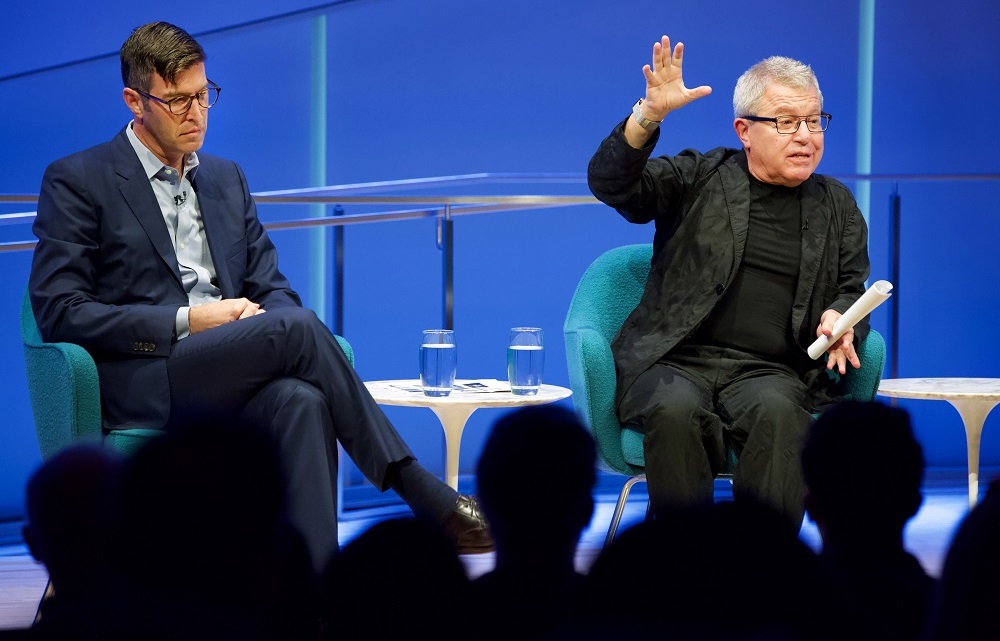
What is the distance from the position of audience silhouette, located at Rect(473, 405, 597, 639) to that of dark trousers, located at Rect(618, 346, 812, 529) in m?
1.22

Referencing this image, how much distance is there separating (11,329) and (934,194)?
353 cm

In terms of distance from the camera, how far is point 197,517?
0.89 m

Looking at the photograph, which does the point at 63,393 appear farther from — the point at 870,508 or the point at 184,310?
the point at 870,508

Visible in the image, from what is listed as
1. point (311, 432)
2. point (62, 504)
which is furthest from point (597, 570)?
point (311, 432)

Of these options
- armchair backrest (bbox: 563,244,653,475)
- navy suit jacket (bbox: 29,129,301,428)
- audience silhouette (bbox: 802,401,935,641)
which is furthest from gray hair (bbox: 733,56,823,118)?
audience silhouette (bbox: 802,401,935,641)

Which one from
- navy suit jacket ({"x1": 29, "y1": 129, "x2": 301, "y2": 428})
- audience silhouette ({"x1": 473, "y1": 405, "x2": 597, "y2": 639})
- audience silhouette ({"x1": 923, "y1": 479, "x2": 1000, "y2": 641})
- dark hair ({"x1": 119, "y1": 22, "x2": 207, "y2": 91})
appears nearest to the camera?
audience silhouette ({"x1": 923, "y1": 479, "x2": 1000, "y2": 641})

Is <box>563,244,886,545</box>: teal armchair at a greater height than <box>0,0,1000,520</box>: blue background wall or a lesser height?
lesser

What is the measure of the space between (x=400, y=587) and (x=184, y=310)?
1454mm

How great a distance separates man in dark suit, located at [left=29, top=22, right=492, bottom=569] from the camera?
76.3 inches

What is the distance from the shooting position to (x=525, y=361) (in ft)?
8.39

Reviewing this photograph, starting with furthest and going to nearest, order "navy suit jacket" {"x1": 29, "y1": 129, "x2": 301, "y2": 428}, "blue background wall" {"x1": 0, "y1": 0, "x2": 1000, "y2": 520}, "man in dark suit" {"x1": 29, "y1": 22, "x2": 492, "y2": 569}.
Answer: "blue background wall" {"x1": 0, "y1": 0, "x2": 1000, "y2": 520}
"navy suit jacket" {"x1": 29, "y1": 129, "x2": 301, "y2": 428}
"man in dark suit" {"x1": 29, "y1": 22, "x2": 492, "y2": 569}

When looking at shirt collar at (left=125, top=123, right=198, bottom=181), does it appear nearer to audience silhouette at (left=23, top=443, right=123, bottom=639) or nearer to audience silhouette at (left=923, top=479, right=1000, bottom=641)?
audience silhouette at (left=23, top=443, right=123, bottom=639)

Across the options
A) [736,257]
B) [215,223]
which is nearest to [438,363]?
[215,223]

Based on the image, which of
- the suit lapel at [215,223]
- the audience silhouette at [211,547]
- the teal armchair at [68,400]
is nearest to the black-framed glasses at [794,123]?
the suit lapel at [215,223]
